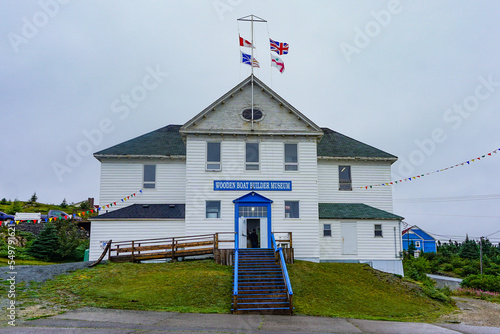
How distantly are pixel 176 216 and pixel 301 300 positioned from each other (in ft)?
37.0

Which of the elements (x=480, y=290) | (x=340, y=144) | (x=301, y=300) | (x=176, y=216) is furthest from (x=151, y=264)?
(x=480, y=290)

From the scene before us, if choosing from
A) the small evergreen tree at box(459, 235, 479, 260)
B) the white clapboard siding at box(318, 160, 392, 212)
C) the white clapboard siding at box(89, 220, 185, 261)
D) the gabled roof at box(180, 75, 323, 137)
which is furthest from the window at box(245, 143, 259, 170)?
the small evergreen tree at box(459, 235, 479, 260)

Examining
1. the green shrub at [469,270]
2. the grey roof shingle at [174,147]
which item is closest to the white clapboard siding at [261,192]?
the grey roof shingle at [174,147]

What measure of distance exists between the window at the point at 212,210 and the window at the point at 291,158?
4778 mm

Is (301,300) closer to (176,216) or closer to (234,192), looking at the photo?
(234,192)

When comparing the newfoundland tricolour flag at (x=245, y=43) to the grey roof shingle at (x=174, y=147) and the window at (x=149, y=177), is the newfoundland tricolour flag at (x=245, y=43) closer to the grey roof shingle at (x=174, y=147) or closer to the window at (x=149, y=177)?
the grey roof shingle at (x=174, y=147)

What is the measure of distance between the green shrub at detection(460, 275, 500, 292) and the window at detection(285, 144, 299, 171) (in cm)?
1485

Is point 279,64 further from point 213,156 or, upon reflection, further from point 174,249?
Answer: point 174,249

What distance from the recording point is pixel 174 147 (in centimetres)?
2969

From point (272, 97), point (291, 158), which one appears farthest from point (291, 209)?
point (272, 97)

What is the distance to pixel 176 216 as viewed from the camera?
25250mm

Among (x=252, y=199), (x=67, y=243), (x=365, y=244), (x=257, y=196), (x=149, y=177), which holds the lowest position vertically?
(x=67, y=243)

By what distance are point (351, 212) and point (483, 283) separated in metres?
9.85

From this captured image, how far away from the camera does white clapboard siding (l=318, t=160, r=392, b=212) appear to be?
29453 mm
